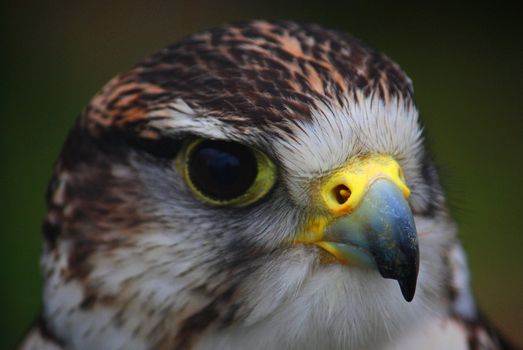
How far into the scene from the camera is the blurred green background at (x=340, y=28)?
5.78 metres

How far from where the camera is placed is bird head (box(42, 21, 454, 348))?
2.31 m

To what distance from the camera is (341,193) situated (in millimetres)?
2279

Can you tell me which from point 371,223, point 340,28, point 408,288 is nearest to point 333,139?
point 371,223

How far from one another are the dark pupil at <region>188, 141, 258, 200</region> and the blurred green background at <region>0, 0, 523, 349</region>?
3.07 m

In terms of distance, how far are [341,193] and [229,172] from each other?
0.28 metres

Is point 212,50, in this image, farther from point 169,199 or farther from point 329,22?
point 329,22

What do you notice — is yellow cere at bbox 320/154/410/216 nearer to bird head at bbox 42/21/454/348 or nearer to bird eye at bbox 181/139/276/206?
bird head at bbox 42/21/454/348

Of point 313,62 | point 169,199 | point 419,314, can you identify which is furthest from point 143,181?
→ point 419,314

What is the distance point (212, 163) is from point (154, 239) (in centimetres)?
24

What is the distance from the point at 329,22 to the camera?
7.24 metres

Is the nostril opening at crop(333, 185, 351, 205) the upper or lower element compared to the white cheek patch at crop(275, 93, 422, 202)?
lower

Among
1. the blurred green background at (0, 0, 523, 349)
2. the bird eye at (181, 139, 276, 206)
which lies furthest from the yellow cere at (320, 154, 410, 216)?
the blurred green background at (0, 0, 523, 349)

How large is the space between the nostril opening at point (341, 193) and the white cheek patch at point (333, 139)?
54 mm

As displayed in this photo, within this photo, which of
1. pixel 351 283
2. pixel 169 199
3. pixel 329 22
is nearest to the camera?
pixel 351 283
